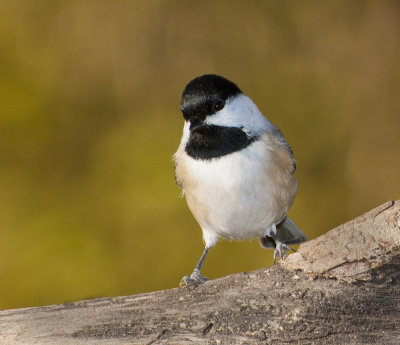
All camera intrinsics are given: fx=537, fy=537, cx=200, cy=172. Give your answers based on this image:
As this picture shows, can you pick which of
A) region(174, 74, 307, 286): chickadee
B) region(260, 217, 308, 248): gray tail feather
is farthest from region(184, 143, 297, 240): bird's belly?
region(260, 217, 308, 248): gray tail feather

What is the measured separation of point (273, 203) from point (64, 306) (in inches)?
30.6

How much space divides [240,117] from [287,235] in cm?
65

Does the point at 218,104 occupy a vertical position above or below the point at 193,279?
above

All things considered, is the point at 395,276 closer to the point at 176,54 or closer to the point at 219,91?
the point at 219,91

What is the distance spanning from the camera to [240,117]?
181 cm

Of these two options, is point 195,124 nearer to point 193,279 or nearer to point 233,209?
point 233,209

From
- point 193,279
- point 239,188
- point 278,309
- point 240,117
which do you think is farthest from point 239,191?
point 278,309

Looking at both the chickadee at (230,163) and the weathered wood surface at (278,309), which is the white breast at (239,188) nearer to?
the chickadee at (230,163)

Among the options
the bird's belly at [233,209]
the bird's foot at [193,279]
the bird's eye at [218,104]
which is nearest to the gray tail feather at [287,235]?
the bird's belly at [233,209]

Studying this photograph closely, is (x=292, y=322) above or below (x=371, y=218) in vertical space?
below

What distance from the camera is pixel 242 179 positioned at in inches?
A: 69.7

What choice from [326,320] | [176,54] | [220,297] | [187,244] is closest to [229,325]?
[220,297]

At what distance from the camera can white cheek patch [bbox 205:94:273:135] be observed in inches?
69.3

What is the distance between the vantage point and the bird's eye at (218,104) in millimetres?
1743
